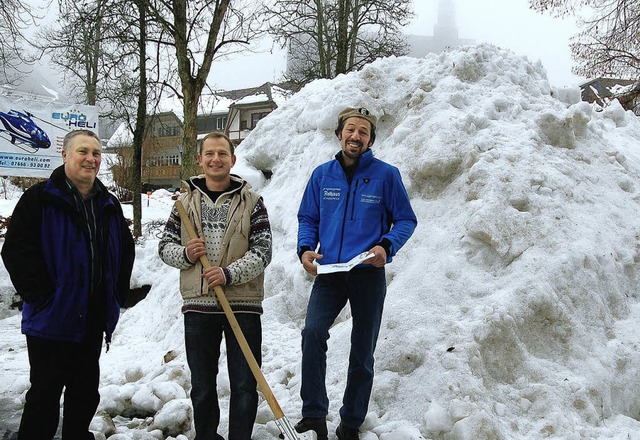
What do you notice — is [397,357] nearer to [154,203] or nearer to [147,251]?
[147,251]

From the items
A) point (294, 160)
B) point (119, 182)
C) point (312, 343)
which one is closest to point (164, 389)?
point (312, 343)

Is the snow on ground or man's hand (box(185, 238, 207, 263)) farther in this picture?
the snow on ground

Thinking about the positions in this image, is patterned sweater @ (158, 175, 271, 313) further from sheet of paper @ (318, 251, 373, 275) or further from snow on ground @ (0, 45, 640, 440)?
snow on ground @ (0, 45, 640, 440)

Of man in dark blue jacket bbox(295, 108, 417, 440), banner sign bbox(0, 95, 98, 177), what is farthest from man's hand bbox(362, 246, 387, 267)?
banner sign bbox(0, 95, 98, 177)

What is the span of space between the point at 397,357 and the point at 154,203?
1891 centimetres

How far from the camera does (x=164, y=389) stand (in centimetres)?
371

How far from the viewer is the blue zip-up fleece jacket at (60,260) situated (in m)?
2.64

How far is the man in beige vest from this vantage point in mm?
2701

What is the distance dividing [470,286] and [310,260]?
5.42 feet

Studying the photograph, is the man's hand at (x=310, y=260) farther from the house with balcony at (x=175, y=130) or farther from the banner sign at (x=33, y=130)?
the house with balcony at (x=175, y=130)

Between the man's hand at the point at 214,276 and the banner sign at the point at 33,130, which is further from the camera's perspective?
the banner sign at the point at 33,130

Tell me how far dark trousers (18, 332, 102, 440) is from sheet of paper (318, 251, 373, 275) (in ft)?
4.40

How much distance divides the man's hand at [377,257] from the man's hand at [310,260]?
287 millimetres

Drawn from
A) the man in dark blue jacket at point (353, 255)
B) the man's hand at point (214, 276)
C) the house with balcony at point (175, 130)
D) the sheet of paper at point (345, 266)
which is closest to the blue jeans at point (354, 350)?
the man in dark blue jacket at point (353, 255)
